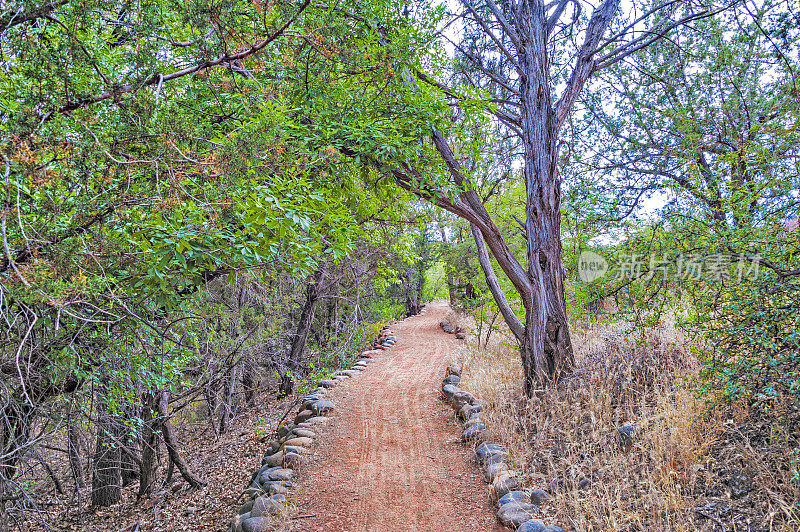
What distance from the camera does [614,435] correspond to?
4.13 m

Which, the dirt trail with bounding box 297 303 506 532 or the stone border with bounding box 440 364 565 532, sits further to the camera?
the dirt trail with bounding box 297 303 506 532

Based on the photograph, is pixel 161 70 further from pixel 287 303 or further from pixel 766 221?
pixel 287 303

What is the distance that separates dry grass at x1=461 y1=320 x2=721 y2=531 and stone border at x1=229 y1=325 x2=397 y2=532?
2502 millimetres

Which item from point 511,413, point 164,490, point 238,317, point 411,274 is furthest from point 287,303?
point 411,274

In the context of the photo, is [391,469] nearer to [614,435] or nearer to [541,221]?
[614,435]

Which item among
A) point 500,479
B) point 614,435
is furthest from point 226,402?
point 614,435

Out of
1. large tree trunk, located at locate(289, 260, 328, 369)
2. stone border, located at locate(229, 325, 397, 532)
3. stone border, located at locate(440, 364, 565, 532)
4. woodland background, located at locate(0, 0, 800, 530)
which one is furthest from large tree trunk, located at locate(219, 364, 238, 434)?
stone border, located at locate(440, 364, 565, 532)

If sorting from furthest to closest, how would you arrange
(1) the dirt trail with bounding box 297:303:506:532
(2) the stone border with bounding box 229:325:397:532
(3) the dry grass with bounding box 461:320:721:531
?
(2) the stone border with bounding box 229:325:397:532 < (1) the dirt trail with bounding box 297:303:506:532 < (3) the dry grass with bounding box 461:320:721:531

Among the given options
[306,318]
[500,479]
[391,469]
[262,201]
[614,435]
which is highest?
[262,201]

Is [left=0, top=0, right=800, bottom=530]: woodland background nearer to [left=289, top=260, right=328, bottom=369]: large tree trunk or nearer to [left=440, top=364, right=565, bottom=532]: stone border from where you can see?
[left=440, top=364, right=565, bottom=532]: stone border

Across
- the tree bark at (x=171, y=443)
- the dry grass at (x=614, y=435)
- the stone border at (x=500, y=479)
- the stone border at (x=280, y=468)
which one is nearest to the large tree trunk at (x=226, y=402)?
the tree bark at (x=171, y=443)

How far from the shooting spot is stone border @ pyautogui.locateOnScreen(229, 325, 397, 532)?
156 inches

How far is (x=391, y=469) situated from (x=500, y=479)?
1373 mm

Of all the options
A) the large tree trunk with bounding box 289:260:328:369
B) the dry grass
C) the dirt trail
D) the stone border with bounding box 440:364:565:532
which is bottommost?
the dirt trail
